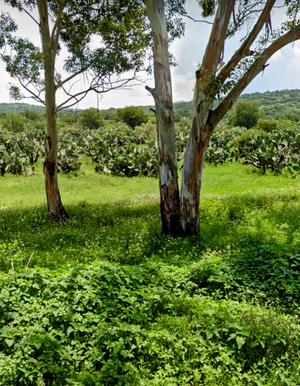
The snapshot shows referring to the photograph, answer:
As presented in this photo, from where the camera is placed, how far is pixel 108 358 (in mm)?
3873

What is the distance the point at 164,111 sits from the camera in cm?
811

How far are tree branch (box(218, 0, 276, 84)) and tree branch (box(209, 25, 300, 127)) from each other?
1.17ft

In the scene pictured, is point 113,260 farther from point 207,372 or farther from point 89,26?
point 89,26

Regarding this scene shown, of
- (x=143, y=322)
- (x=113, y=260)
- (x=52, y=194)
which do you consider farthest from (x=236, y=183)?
(x=143, y=322)

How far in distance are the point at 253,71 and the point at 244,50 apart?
55cm

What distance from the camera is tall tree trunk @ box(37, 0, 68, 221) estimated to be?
10328mm

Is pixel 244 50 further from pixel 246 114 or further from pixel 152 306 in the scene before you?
pixel 246 114

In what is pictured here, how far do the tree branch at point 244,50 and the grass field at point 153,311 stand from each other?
4006 mm

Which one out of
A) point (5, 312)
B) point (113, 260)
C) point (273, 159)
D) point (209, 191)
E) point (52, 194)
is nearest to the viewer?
point (5, 312)

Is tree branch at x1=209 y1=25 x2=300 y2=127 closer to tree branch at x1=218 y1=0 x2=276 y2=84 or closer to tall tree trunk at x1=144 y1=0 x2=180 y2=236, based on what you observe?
tree branch at x1=218 y1=0 x2=276 y2=84

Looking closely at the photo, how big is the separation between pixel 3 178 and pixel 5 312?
16980mm

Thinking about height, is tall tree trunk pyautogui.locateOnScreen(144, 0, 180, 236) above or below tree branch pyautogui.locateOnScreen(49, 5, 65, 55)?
below

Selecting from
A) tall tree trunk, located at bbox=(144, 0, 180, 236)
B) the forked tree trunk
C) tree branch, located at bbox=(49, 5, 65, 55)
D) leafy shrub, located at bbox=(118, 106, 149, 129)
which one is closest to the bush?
leafy shrub, located at bbox=(118, 106, 149, 129)

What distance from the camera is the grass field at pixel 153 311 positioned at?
3.60 metres
